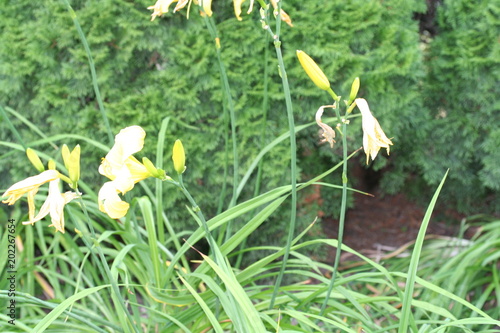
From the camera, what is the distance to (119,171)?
1023mm

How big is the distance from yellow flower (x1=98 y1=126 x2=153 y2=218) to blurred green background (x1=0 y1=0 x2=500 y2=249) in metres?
1.03

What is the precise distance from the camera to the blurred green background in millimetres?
2146

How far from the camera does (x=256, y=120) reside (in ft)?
7.42

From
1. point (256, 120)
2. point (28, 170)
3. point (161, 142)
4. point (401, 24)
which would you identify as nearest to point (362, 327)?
point (161, 142)

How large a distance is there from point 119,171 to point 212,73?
4.00ft

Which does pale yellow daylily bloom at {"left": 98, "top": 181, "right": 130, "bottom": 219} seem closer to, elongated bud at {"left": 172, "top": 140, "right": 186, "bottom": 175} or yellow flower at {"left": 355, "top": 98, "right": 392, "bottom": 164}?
elongated bud at {"left": 172, "top": 140, "right": 186, "bottom": 175}

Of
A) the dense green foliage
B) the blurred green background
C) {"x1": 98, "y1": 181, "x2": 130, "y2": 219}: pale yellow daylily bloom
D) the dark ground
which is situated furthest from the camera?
the dark ground

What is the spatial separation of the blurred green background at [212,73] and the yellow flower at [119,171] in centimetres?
103

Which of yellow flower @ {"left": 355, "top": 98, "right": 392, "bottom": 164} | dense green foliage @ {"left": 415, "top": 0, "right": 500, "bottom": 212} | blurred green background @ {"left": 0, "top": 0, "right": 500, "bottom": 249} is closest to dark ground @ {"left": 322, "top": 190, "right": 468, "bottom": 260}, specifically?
dense green foliage @ {"left": 415, "top": 0, "right": 500, "bottom": 212}

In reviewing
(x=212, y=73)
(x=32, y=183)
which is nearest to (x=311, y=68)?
(x=32, y=183)

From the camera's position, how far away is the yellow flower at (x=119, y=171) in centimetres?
100

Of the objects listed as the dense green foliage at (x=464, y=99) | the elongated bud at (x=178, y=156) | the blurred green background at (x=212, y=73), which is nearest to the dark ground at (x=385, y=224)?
the dense green foliage at (x=464, y=99)

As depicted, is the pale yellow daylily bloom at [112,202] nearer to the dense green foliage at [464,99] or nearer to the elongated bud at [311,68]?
the elongated bud at [311,68]

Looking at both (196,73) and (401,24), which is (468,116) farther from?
(196,73)
